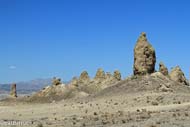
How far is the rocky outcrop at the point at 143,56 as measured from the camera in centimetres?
7012

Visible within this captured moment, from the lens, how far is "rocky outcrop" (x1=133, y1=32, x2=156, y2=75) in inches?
2761

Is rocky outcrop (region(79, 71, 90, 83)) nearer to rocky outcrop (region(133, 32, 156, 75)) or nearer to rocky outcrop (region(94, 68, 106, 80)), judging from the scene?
rocky outcrop (region(94, 68, 106, 80))

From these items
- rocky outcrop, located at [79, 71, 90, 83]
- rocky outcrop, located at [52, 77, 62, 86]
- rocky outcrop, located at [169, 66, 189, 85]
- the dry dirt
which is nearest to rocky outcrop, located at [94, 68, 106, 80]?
rocky outcrop, located at [79, 71, 90, 83]

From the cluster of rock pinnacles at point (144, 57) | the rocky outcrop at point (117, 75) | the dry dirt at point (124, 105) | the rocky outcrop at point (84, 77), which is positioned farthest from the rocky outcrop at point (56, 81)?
the cluster of rock pinnacles at point (144, 57)

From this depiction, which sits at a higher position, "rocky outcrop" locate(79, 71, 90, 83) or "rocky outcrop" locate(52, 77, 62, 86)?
"rocky outcrop" locate(79, 71, 90, 83)

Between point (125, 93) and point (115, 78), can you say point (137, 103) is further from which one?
point (115, 78)

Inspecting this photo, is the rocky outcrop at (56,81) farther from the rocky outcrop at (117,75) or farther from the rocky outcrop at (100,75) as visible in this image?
the rocky outcrop at (117,75)

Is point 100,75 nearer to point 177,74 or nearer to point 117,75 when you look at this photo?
point 117,75

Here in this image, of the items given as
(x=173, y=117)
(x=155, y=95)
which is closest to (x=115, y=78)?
(x=155, y=95)

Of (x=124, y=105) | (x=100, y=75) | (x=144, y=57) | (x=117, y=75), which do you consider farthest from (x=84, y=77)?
(x=124, y=105)

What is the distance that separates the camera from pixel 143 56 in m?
70.0

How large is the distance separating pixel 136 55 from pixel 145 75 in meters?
→ 3.61

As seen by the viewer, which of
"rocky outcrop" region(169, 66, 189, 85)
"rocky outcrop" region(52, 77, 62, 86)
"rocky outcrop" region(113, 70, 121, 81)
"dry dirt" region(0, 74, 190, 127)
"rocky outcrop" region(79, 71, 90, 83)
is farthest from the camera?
"rocky outcrop" region(79, 71, 90, 83)

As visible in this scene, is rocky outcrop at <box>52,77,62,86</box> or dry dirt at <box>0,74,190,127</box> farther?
rocky outcrop at <box>52,77,62,86</box>
